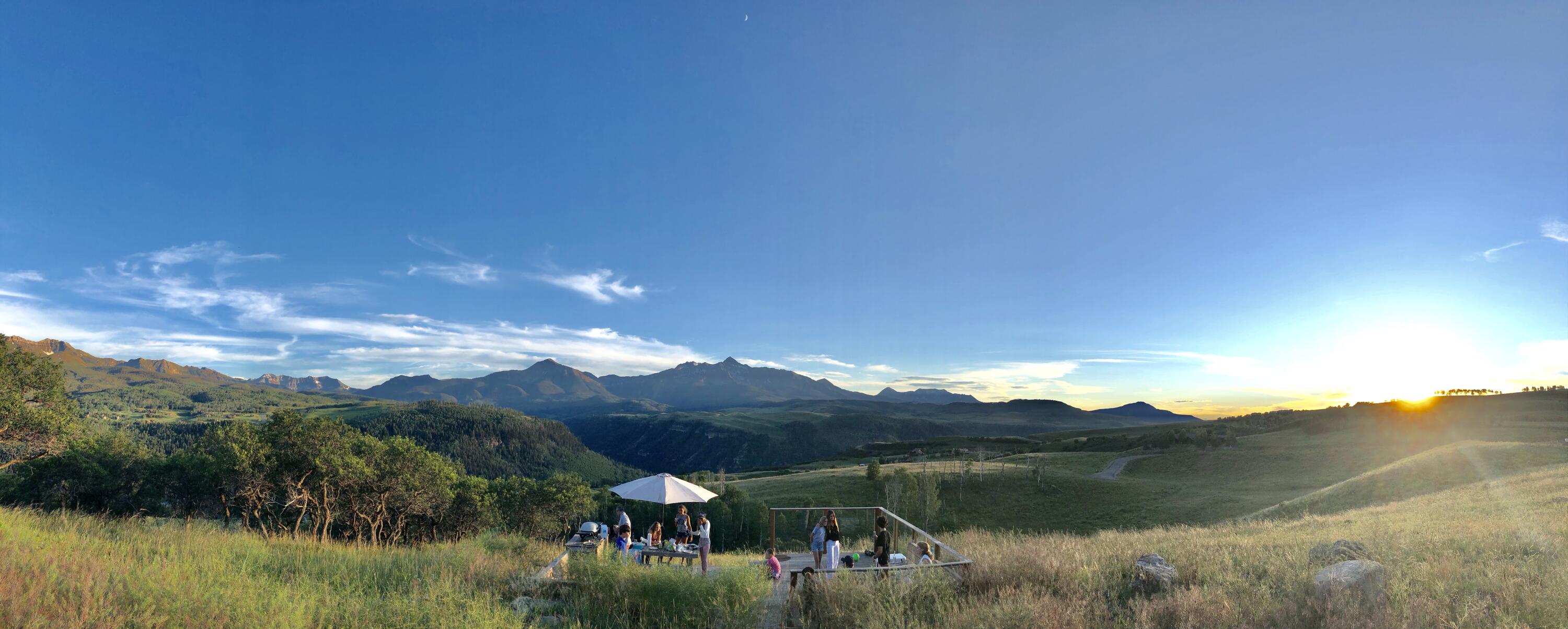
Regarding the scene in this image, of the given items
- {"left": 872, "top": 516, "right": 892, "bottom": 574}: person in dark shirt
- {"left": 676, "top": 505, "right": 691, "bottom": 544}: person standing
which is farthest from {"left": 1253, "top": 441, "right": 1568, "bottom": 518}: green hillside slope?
{"left": 676, "top": 505, "right": 691, "bottom": 544}: person standing

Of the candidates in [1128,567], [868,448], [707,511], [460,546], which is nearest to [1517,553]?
[1128,567]

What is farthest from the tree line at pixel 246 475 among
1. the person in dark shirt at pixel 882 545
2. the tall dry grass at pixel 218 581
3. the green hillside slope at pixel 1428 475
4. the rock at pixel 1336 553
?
the green hillside slope at pixel 1428 475

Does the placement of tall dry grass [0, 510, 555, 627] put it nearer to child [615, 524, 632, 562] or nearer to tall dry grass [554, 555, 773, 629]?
tall dry grass [554, 555, 773, 629]

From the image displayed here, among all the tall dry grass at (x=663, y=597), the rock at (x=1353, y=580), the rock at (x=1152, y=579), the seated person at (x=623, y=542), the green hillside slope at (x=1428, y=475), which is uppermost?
the rock at (x=1353, y=580)

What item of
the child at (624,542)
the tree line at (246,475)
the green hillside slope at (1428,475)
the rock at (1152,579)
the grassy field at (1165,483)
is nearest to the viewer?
the rock at (1152,579)

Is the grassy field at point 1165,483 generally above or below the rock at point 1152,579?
below

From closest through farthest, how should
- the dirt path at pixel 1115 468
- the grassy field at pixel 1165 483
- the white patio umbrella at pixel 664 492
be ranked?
the white patio umbrella at pixel 664 492
the grassy field at pixel 1165 483
the dirt path at pixel 1115 468

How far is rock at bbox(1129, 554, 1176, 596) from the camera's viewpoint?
902cm

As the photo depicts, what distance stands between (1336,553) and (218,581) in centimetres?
1570

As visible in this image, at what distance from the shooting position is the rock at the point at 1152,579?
902 centimetres

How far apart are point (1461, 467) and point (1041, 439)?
149304 millimetres

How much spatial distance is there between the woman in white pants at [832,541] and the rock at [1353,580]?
23.0 feet

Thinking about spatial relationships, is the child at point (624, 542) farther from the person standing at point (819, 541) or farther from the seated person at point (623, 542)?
the person standing at point (819, 541)

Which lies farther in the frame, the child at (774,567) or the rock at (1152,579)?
the child at (774,567)
